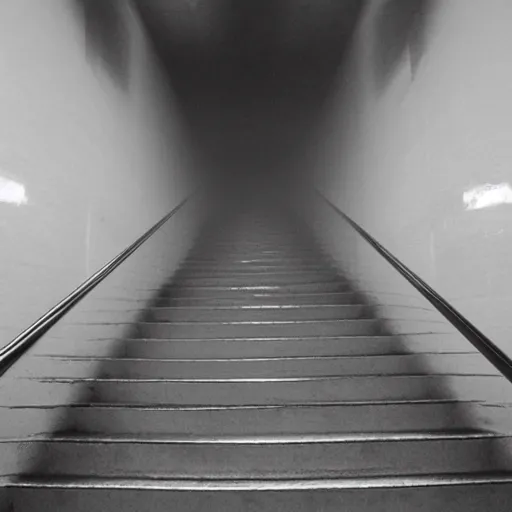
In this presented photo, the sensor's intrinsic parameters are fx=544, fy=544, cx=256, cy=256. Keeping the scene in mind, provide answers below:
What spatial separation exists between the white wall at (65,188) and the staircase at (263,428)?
215 millimetres

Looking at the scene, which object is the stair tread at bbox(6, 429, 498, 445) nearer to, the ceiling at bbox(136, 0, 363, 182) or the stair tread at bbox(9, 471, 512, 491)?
the stair tread at bbox(9, 471, 512, 491)

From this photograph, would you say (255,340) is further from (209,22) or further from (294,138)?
Answer: (294,138)

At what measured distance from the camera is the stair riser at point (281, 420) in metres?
2.56

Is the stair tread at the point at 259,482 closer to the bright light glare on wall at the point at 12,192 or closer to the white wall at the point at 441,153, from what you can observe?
the white wall at the point at 441,153

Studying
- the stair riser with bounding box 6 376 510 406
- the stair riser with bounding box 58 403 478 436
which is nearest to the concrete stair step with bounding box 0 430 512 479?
the stair riser with bounding box 58 403 478 436

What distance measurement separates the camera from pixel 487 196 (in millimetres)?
2719

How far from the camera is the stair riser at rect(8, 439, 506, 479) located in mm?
2305

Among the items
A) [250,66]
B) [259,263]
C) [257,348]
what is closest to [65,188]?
[257,348]

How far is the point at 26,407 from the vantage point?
247 cm

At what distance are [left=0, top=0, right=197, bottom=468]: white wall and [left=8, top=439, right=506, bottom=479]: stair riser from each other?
0.92 feet

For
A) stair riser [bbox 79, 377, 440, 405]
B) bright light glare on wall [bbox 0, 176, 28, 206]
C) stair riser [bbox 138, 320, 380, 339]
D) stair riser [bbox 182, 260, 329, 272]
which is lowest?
stair riser [bbox 79, 377, 440, 405]

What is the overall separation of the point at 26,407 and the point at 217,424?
87 centimetres

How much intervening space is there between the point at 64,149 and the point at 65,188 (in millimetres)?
242

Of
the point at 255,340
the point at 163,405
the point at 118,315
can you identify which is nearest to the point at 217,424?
the point at 163,405
